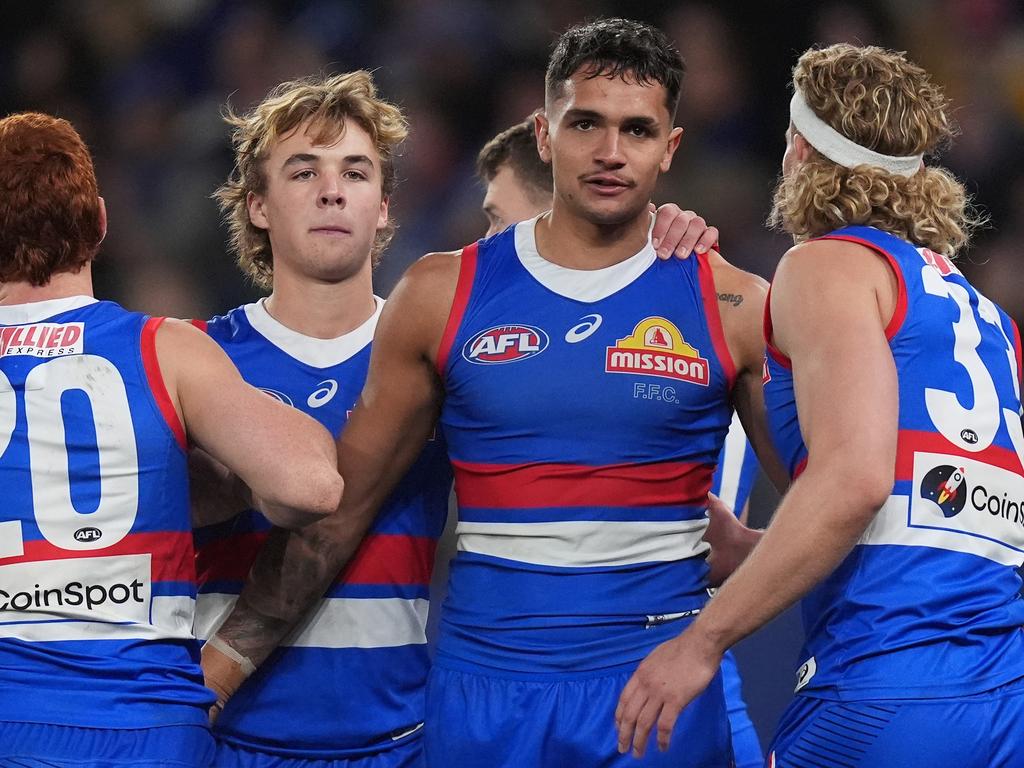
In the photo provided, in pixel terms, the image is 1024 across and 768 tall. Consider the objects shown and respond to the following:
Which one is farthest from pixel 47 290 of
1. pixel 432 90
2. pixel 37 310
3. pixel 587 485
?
pixel 432 90

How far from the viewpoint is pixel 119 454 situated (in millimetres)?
2559

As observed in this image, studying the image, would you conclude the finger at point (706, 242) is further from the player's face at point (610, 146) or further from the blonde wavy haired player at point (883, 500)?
the blonde wavy haired player at point (883, 500)

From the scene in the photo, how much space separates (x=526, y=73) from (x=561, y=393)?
5.27m

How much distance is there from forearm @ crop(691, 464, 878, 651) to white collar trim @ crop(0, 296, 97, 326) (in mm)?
1401

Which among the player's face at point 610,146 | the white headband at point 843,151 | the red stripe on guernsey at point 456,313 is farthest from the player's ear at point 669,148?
the red stripe on guernsey at point 456,313

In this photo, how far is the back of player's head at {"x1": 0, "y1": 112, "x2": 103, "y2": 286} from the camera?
105 inches

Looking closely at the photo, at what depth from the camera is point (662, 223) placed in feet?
10.4

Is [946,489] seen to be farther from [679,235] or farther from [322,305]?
[322,305]

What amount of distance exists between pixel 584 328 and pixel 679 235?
1.17 ft

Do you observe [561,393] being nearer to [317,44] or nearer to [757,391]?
[757,391]

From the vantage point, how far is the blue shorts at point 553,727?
2789mm

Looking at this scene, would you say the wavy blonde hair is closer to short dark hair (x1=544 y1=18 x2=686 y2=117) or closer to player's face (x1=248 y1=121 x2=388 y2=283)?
short dark hair (x1=544 y1=18 x2=686 y2=117)

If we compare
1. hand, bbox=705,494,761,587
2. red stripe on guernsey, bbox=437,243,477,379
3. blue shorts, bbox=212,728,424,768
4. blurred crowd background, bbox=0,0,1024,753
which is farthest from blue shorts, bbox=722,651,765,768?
blurred crowd background, bbox=0,0,1024,753

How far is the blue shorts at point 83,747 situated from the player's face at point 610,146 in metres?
1.49
